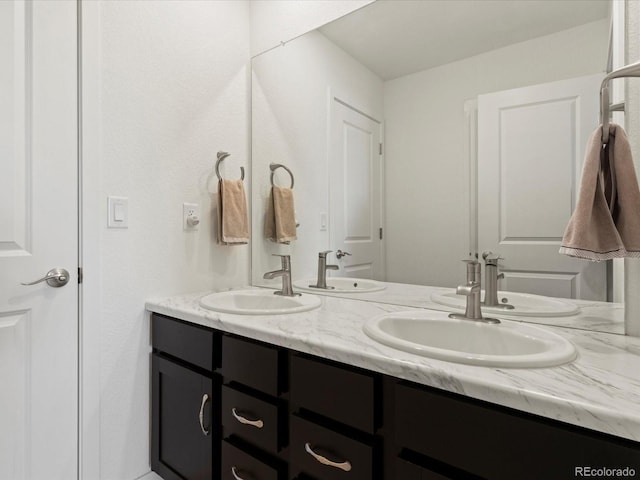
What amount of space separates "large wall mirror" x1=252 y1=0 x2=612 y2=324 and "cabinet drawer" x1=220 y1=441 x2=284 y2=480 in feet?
2.51

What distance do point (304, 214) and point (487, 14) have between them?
104 centimetres

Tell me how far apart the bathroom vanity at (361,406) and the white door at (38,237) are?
33cm

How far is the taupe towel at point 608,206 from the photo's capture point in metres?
0.83

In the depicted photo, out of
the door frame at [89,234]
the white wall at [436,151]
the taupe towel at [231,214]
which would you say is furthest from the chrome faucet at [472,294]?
the door frame at [89,234]

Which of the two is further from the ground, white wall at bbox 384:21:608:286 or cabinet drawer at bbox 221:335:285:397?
white wall at bbox 384:21:608:286

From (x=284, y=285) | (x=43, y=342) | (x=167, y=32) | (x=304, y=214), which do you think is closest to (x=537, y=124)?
(x=304, y=214)

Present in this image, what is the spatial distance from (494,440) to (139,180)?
1432 mm

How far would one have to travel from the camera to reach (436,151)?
4.24 ft

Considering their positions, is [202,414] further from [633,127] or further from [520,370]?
[633,127]

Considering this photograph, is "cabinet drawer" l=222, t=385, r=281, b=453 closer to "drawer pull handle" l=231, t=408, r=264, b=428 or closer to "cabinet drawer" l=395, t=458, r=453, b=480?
"drawer pull handle" l=231, t=408, r=264, b=428

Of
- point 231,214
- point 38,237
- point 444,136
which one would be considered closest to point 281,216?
point 231,214

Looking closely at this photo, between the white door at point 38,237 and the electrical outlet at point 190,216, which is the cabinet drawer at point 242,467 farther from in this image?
the electrical outlet at point 190,216

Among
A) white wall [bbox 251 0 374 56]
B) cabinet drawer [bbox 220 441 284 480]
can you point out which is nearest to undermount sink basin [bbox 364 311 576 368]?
cabinet drawer [bbox 220 441 284 480]

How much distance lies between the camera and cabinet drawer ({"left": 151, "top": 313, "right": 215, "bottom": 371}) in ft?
3.95
